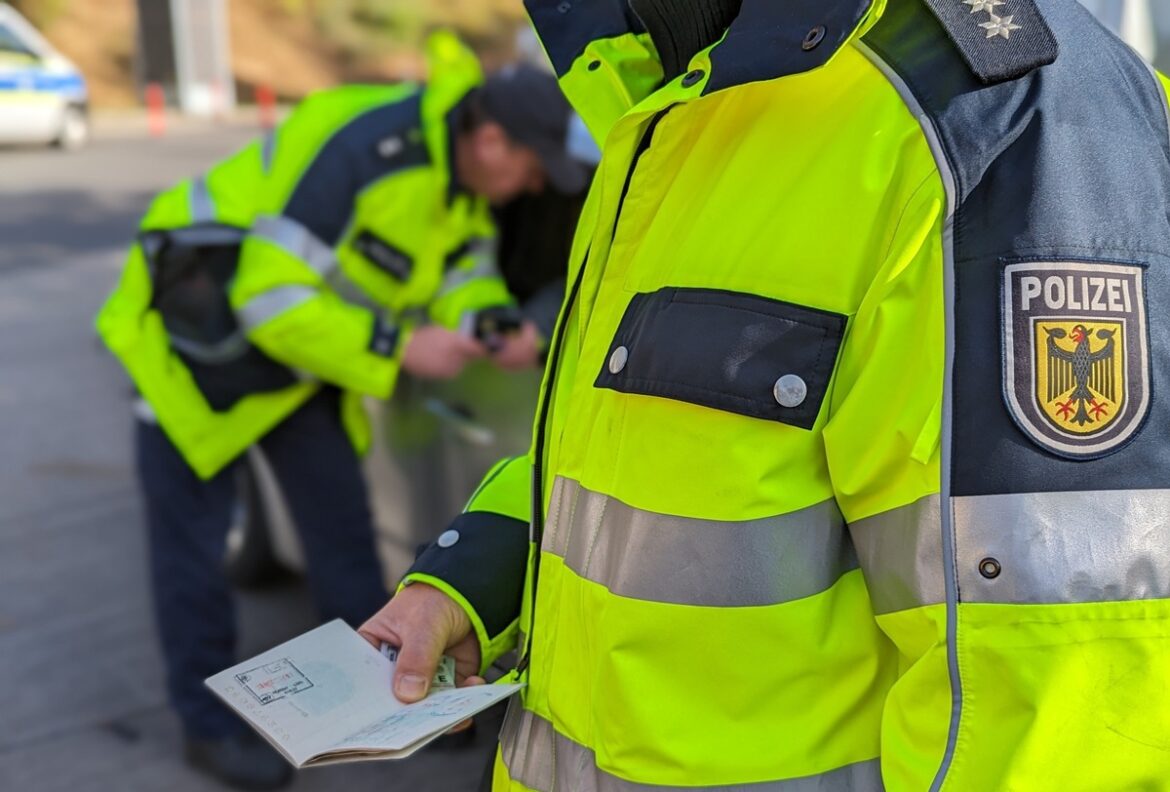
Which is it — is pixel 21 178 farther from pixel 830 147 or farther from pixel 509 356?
pixel 830 147

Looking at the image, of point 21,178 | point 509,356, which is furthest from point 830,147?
point 21,178

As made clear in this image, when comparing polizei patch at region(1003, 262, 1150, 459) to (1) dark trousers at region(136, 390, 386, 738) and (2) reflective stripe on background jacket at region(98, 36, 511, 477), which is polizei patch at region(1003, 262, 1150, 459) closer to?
(2) reflective stripe on background jacket at region(98, 36, 511, 477)

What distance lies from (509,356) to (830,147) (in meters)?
2.32

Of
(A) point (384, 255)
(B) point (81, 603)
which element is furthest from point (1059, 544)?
(B) point (81, 603)

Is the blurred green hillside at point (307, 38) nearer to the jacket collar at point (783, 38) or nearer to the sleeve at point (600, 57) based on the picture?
the sleeve at point (600, 57)

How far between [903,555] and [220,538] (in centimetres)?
260

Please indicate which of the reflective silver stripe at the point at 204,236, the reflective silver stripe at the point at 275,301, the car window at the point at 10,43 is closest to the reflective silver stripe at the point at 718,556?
the reflective silver stripe at the point at 275,301

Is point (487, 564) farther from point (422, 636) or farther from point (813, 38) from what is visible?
point (813, 38)

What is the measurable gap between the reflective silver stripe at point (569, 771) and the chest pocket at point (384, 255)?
1879mm

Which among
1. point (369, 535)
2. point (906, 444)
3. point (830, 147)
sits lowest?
point (369, 535)

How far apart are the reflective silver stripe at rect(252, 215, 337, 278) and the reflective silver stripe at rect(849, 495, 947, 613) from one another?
2133 millimetres

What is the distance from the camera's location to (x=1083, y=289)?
0.93 meters

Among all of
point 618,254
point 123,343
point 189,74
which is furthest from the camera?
point 189,74

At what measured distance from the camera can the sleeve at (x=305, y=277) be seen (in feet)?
9.57
